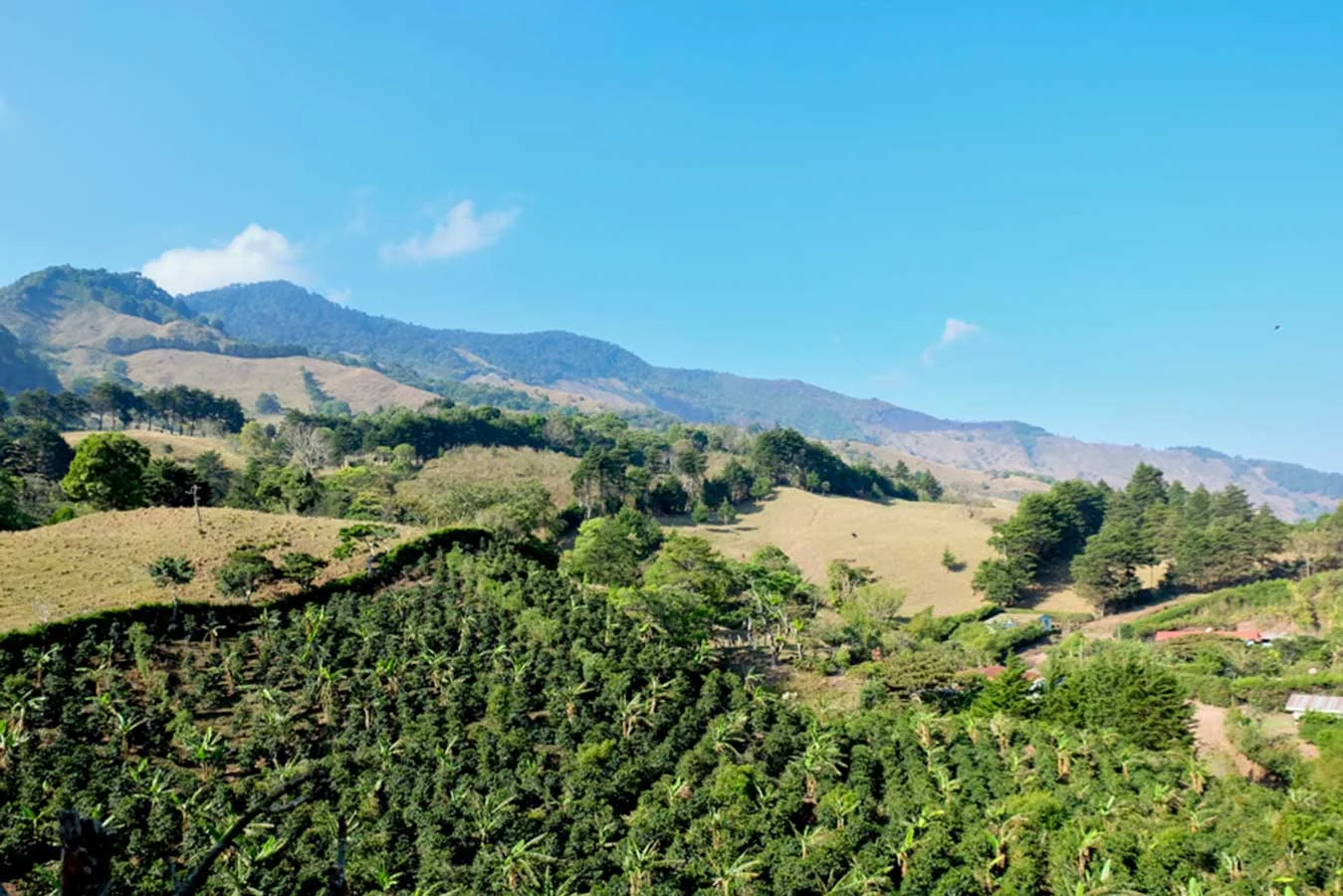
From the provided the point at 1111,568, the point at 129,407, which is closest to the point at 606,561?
the point at 1111,568

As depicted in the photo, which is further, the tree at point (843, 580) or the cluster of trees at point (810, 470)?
the cluster of trees at point (810, 470)

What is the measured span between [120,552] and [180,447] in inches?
2737

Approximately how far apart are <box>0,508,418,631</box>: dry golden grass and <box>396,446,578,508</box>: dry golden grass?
34.6 metres

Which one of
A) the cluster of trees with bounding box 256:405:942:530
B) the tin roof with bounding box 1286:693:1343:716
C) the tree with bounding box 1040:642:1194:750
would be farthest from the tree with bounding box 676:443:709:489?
the tin roof with bounding box 1286:693:1343:716

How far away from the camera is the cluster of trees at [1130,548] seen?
7181 cm

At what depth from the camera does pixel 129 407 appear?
122312 mm

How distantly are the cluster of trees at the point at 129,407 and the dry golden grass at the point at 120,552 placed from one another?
2807 inches

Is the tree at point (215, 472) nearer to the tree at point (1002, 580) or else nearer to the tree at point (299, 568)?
the tree at point (299, 568)

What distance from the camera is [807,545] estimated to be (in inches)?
3750

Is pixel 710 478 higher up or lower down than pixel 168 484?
higher up

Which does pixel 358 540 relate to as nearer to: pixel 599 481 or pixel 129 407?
pixel 599 481

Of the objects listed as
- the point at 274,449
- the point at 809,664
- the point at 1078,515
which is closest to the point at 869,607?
the point at 809,664

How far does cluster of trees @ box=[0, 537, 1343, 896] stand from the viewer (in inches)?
963

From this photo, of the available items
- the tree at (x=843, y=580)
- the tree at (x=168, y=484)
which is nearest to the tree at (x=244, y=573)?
the tree at (x=168, y=484)
